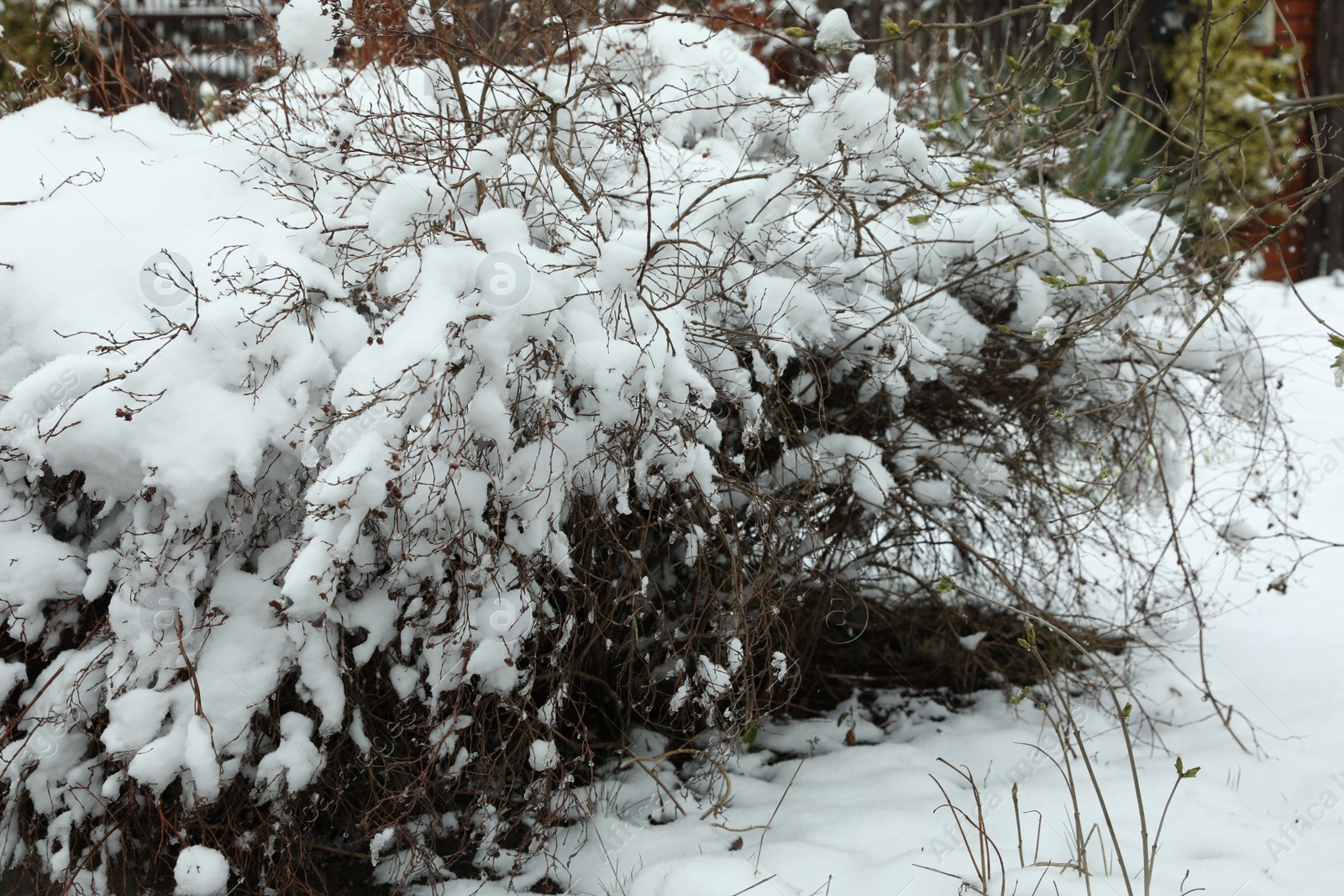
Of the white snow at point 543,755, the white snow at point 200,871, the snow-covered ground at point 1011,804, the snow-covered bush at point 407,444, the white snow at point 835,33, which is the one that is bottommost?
the snow-covered ground at point 1011,804

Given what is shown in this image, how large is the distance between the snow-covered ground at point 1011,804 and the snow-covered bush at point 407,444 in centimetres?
24

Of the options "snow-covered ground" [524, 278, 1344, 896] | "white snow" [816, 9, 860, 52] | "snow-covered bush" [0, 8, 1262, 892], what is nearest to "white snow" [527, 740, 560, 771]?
"snow-covered bush" [0, 8, 1262, 892]

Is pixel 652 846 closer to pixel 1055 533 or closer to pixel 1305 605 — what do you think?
pixel 1055 533

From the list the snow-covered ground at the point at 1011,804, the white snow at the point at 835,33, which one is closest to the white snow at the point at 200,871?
the snow-covered ground at the point at 1011,804

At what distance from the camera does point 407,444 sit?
5.32 feet

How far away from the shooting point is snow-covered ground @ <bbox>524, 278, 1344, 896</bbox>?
2.03m

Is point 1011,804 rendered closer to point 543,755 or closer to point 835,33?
point 543,755

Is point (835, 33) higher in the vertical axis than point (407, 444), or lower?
higher

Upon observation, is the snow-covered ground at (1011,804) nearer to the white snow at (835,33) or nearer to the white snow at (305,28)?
the white snow at (835,33)

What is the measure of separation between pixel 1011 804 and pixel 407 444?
67.2 inches

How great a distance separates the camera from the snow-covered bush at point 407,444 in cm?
175

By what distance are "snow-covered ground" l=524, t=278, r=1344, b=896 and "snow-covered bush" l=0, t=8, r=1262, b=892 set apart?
236 mm

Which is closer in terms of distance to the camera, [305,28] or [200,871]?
[200,871]

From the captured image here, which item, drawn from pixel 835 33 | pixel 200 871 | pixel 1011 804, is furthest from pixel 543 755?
pixel 835 33
